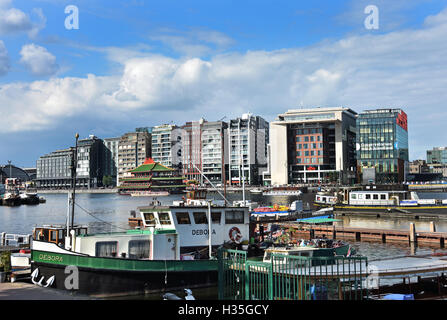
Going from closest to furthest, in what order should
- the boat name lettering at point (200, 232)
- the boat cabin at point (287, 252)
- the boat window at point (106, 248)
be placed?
the boat cabin at point (287, 252) → the boat window at point (106, 248) → the boat name lettering at point (200, 232)

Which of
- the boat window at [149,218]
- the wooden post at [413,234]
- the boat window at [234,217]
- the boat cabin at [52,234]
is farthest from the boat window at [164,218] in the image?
the wooden post at [413,234]

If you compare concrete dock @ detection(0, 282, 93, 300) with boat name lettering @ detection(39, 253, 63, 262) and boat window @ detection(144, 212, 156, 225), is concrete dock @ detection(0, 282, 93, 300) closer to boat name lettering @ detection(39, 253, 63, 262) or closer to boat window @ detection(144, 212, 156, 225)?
boat name lettering @ detection(39, 253, 63, 262)

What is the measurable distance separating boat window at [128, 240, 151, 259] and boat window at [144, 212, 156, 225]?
209 centimetres

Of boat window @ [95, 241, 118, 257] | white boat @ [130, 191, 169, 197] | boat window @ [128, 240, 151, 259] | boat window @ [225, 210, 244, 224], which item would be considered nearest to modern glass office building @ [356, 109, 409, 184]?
white boat @ [130, 191, 169, 197]

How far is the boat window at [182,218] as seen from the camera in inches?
984

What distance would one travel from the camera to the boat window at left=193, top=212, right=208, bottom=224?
25469mm

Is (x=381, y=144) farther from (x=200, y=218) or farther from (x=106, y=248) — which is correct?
(x=106, y=248)

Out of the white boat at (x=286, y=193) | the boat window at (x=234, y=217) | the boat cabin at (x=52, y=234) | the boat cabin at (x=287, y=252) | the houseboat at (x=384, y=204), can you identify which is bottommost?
the white boat at (x=286, y=193)

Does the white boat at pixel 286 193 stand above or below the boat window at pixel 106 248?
below

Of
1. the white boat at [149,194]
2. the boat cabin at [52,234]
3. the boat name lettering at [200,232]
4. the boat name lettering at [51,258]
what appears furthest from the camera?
the white boat at [149,194]

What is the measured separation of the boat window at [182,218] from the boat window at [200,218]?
1.56 ft

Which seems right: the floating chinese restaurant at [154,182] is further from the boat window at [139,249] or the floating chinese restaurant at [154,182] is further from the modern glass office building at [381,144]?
the boat window at [139,249]

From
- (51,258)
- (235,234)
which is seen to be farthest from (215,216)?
(51,258)
